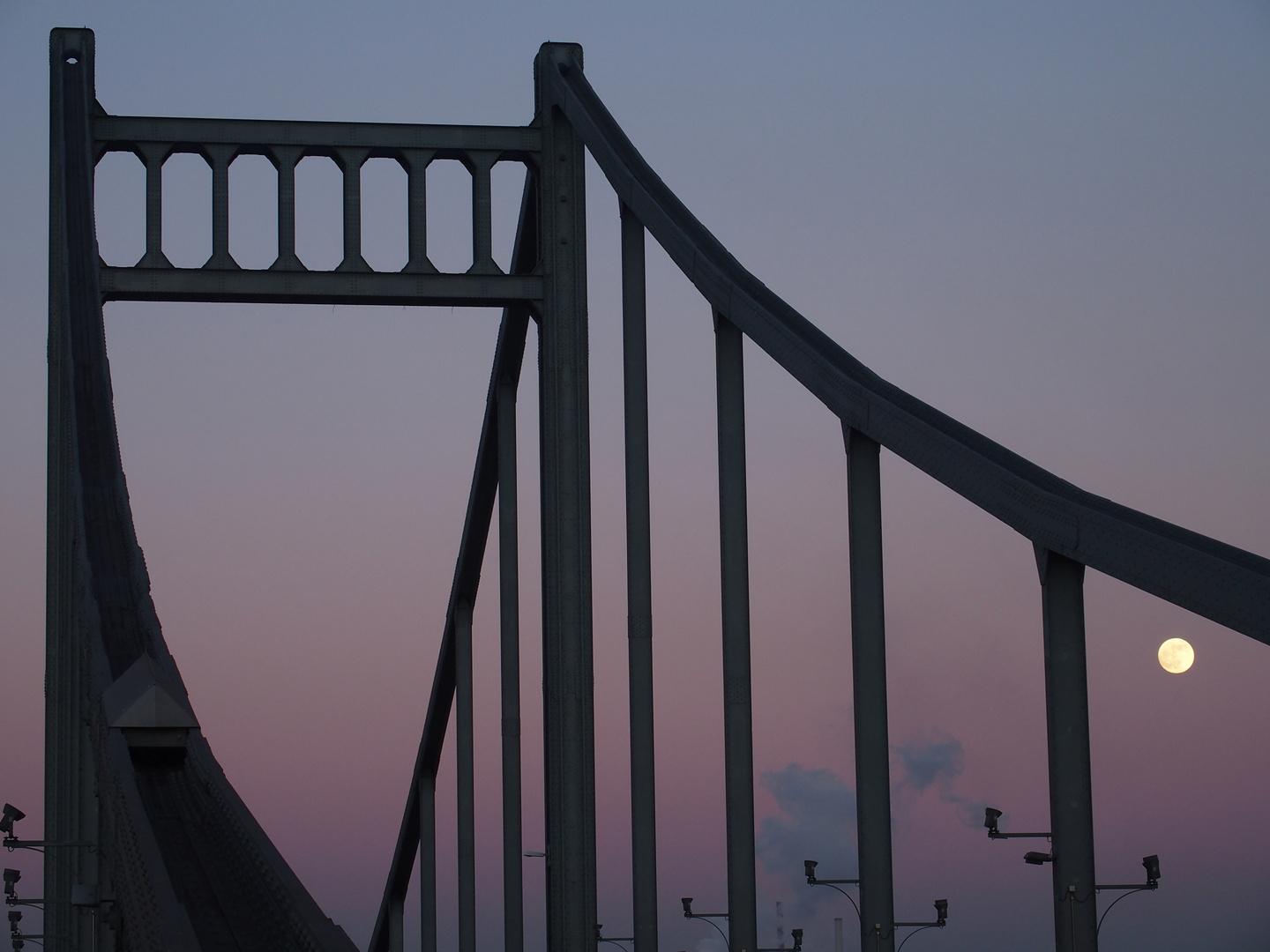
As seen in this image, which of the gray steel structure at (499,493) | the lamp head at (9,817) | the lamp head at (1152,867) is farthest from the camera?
the lamp head at (9,817)

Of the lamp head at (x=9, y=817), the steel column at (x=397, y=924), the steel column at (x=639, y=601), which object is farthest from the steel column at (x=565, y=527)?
the steel column at (x=397, y=924)

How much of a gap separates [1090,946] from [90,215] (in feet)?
55.5

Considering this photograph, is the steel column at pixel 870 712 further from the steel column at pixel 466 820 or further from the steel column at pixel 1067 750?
the steel column at pixel 466 820

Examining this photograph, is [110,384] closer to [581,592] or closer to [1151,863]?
[581,592]

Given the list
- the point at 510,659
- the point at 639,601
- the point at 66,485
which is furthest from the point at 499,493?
the point at 639,601

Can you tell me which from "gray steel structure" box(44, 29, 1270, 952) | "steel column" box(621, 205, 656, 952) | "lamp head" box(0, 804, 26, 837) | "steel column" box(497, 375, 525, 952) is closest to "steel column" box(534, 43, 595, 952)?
"gray steel structure" box(44, 29, 1270, 952)

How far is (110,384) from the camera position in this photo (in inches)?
968

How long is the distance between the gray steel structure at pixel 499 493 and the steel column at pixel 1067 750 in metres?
2.78

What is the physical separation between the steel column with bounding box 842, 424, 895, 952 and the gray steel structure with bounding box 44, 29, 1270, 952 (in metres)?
0.02

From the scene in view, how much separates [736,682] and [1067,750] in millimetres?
6453

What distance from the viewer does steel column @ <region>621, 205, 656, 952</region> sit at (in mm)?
20391

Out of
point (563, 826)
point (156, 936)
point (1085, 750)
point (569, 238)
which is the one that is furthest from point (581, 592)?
point (1085, 750)

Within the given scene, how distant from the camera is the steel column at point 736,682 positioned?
57.5 ft

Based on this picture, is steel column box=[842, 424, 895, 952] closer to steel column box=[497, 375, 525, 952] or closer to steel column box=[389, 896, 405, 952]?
steel column box=[497, 375, 525, 952]
